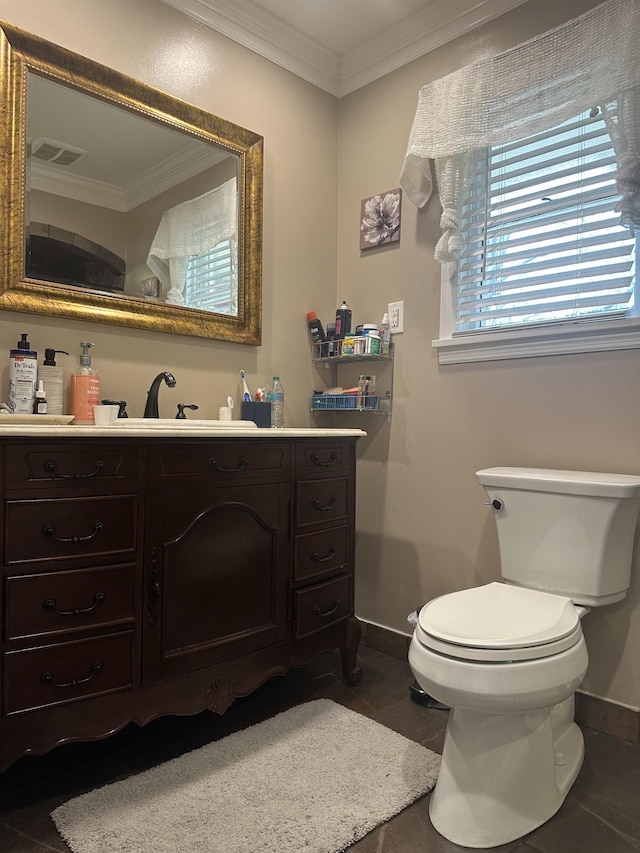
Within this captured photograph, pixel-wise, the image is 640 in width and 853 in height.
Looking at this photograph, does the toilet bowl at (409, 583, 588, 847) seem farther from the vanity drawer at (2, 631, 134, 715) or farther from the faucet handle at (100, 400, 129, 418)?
the faucet handle at (100, 400, 129, 418)

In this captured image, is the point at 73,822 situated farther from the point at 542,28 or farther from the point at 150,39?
the point at 542,28

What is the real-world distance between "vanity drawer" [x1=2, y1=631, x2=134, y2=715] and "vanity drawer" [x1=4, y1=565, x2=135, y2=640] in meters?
0.04

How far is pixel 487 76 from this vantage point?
190 cm

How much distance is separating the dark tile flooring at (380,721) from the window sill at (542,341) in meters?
1.19

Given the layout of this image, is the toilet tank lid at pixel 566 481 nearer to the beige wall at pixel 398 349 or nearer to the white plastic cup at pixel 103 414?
the beige wall at pixel 398 349

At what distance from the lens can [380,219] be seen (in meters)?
2.36

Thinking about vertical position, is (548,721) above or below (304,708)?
above

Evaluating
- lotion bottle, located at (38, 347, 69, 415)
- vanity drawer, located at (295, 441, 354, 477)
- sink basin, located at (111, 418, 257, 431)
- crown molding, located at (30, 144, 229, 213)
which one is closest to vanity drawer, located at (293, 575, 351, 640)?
vanity drawer, located at (295, 441, 354, 477)


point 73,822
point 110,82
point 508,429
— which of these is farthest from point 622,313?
point 73,822

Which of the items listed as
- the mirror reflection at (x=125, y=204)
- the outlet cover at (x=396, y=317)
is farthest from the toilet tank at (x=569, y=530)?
the mirror reflection at (x=125, y=204)

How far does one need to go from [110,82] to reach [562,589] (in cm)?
208

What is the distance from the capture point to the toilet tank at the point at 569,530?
153cm

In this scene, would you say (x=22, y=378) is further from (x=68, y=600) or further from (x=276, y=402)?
A: (x=276, y=402)

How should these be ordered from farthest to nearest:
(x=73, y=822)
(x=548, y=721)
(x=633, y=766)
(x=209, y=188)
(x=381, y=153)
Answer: (x=381, y=153), (x=209, y=188), (x=633, y=766), (x=548, y=721), (x=73, y=822)
